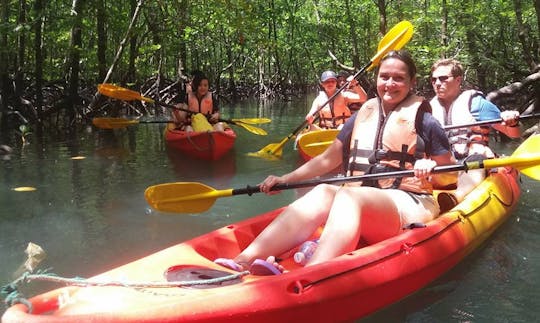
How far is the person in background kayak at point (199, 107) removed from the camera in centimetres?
820

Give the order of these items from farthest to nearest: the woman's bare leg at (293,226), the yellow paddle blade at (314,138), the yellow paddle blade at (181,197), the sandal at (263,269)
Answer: the yellow paddle blade at (314,138), the yellow paddle blade at (181,197), the woman's bare leg at (293,226), the sandal at (263,269)

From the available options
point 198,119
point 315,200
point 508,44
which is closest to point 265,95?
point 508,44

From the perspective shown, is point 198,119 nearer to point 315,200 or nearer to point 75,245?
point 75,245

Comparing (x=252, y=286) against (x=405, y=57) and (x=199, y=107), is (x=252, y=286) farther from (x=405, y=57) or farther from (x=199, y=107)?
(x=199, y=107)

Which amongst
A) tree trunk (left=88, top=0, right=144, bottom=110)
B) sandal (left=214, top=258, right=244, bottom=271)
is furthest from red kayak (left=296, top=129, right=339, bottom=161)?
tree trunk (left=88, top=0, right=144, bottom=110)

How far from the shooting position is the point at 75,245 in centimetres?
419

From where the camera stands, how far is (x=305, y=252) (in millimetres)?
2936

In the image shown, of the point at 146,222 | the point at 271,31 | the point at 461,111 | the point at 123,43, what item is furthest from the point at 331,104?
the point at 271,31

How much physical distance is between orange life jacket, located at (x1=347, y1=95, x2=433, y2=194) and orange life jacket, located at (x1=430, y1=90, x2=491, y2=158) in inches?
66.9

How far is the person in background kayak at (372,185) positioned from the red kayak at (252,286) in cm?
11

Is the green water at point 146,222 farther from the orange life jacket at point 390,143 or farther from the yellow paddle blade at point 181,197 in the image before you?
the orange life jacket at point 390,143

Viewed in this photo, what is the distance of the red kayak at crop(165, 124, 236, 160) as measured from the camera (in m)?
7.75

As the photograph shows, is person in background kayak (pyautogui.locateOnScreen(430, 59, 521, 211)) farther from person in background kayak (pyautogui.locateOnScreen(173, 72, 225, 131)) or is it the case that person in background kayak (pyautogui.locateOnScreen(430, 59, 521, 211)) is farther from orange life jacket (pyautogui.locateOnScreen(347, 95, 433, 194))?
person in background kayak (pyautogui.locateOnScreen(173, 72, 225, 131))

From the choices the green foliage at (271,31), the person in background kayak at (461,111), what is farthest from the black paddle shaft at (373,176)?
the green foliage at (271,31)
